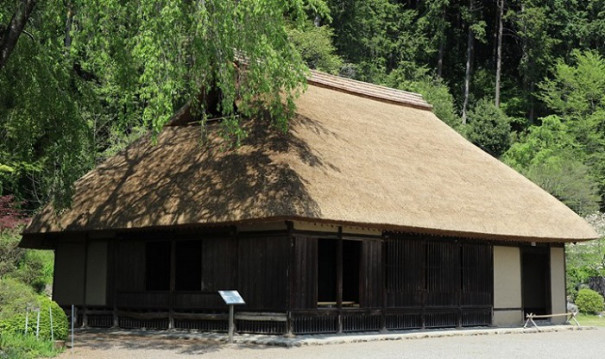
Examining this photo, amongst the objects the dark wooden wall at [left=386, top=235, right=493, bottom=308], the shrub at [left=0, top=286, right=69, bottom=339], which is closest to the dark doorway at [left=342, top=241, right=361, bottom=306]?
the dark wooden wall at [left=386, top=235, right=493, bottom=308]

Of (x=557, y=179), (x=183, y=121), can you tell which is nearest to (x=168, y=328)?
(x=183, y=121)

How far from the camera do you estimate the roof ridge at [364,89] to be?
928 inches

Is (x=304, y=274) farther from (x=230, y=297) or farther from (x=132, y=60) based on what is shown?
(x=132, y=60)

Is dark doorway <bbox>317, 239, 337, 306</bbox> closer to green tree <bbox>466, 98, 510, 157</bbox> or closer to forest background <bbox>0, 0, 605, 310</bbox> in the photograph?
forest background <bbox>0, 0, 605, 310</bbox>

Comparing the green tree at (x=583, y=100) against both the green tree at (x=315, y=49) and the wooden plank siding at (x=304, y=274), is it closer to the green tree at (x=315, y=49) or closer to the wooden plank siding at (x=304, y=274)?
the green tree at (x=315, y=49)

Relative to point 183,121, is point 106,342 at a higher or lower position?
lower

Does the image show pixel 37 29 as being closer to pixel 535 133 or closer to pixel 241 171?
pixel 241 171

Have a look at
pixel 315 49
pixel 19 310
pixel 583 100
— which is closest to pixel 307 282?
pixel 19 310

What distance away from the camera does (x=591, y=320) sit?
25938 mm

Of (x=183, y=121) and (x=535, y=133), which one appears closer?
(x=183, y=121)

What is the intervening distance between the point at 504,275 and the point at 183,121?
32.8 feet

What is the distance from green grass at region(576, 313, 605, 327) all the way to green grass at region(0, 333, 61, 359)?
16.8 metres

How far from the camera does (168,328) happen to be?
18.2 m

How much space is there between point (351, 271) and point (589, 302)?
1337 centimetres
